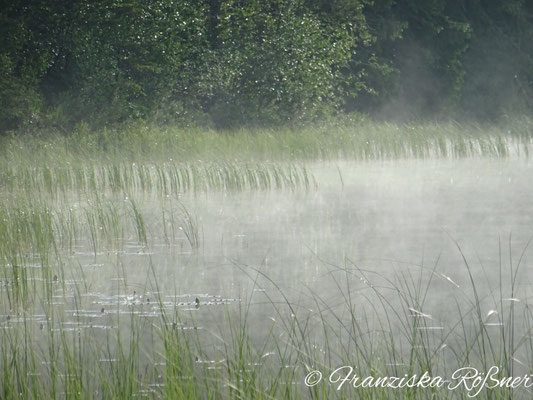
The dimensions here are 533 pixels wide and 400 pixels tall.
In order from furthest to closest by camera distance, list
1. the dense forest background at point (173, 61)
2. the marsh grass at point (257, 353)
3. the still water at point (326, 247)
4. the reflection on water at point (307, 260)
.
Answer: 1. the dense forest background at point (173, 61)
2. the still water at point (326, 247)
3. the reflection on water at point (307, 260)
4. the marsh grass at point (257, 353)

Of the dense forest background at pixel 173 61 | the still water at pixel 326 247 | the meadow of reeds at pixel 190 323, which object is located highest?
the dense forest background at pixel 173 61

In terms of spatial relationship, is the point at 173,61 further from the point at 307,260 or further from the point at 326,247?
the point at 307,260

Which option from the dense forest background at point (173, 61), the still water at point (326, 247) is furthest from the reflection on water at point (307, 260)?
the dense forest background at point (173, 61)

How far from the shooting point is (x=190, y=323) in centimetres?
453

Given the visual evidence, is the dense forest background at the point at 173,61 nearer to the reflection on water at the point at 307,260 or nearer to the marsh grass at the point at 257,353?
the reflection on water at the point at 307,260

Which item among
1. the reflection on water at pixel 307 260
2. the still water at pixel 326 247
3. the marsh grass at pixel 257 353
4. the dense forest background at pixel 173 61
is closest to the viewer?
the marsh grass at pixel 257 353

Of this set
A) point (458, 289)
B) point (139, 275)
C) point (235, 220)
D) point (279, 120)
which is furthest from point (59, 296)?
point (279, 120)

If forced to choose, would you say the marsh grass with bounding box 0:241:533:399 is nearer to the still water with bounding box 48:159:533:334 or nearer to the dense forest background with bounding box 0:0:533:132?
the still water with bounding box 48:159:533:334

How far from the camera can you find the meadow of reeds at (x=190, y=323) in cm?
337

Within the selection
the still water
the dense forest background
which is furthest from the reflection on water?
the dense forest background

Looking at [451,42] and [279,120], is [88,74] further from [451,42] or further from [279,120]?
[451,42]

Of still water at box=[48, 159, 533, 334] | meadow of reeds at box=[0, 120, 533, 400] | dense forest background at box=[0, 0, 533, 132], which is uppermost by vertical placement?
dense forest background at box=[0, 0, 533, 132]

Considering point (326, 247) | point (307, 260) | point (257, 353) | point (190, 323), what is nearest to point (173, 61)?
point (326, 247)

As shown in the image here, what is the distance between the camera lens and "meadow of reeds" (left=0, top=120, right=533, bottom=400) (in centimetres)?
337
